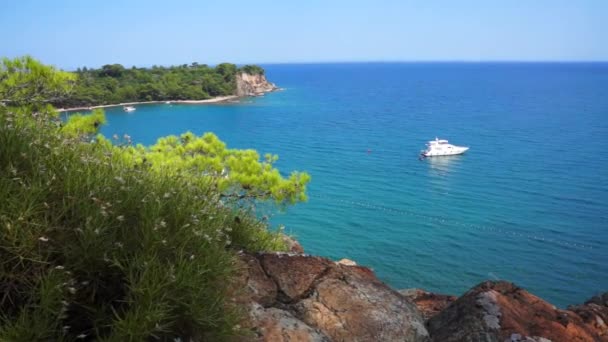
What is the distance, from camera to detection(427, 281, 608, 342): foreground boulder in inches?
196

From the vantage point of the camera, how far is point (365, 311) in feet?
17.6

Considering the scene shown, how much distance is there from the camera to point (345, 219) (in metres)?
35.9

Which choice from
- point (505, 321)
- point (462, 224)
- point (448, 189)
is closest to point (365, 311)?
point (505, 321)

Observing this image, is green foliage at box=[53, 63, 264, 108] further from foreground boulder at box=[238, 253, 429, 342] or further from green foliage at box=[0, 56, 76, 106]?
foreground boulder at box=[238, 253, 429, 342]

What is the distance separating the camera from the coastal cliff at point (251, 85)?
450 feet

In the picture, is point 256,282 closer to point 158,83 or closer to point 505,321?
point 505,321

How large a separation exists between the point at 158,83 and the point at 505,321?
132052mm

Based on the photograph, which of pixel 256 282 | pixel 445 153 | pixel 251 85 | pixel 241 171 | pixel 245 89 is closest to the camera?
pixel 256 282

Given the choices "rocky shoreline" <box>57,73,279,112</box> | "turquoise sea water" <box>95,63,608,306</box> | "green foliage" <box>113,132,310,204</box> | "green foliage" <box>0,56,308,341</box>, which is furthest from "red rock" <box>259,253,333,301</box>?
"rocky shoreline" <box>57,73,279,112</box>

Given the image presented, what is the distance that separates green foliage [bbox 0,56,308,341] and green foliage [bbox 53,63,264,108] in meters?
109

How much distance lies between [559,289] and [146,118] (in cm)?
8091

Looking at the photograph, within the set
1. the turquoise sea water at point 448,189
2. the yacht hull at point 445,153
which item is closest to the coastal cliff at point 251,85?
the turquoise sea water at point 448,189

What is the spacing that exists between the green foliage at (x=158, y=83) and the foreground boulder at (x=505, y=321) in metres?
109

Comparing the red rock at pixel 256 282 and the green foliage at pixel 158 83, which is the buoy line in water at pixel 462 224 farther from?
the green foliage at pixel 158 83
